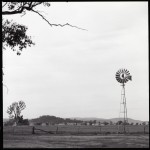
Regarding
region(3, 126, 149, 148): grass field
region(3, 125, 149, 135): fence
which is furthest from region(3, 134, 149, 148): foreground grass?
region(3, 125, 149, 135): fence

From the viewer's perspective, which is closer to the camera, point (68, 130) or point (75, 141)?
point (75, 141)

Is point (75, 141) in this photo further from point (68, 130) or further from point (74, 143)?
point (68, 130)

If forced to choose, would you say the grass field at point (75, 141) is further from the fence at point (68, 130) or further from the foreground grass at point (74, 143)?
the fence at point (68, 130)

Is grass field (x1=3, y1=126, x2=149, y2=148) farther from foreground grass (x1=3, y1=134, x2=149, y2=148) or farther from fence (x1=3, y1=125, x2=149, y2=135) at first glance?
fence (x1=3, y1=125, x2=149, y2=135)

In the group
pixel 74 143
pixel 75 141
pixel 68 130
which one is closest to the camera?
pixel 74 143

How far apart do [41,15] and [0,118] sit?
28.3 feet

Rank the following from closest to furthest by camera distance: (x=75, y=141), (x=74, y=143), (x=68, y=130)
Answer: (x=74, y=143) → (x=75, y=141) → (x=68, y=130)

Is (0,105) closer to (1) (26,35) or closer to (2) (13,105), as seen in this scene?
(1) (26,35)

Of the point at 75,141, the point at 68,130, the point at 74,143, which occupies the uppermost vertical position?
the point at 74,143

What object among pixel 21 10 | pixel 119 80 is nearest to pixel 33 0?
pixel 21 10

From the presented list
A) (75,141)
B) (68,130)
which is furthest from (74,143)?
(68,130)

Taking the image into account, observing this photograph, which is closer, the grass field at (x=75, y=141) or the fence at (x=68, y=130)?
the grass field at (x=75, y=141)

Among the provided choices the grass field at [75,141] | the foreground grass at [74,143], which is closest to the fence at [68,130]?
the grass field at [75,141]

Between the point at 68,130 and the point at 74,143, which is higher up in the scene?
the point at 74,143
